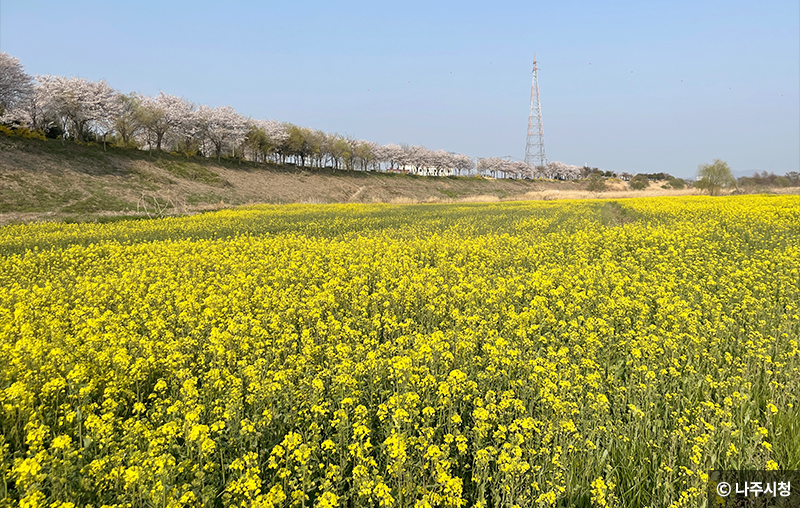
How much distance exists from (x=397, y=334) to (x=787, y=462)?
471cm

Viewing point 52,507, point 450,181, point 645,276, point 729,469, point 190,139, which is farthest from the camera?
point 450,181

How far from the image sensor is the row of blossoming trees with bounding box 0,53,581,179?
52.9 meters

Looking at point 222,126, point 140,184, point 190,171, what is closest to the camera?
point 140,184

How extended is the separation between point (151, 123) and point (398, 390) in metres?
72.6

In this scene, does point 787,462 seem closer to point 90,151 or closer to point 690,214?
point 690,214

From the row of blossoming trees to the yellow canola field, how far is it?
59.5 meters

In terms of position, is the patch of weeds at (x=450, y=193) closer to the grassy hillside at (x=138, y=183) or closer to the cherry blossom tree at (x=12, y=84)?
the grassy hillside at (x=138, y=183)

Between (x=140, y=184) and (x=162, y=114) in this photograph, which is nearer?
(x=140, y=184)

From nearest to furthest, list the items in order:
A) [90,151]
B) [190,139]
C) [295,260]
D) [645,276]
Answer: [645,276] → [295,260] → [90,151] → [190,139]

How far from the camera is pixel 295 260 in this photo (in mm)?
12016

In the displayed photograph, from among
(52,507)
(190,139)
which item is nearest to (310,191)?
(190,139)

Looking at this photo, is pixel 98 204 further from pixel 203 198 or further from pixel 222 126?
pixel 222 126

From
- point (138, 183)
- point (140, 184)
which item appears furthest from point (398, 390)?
point (138, 183)

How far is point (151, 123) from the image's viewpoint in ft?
205
